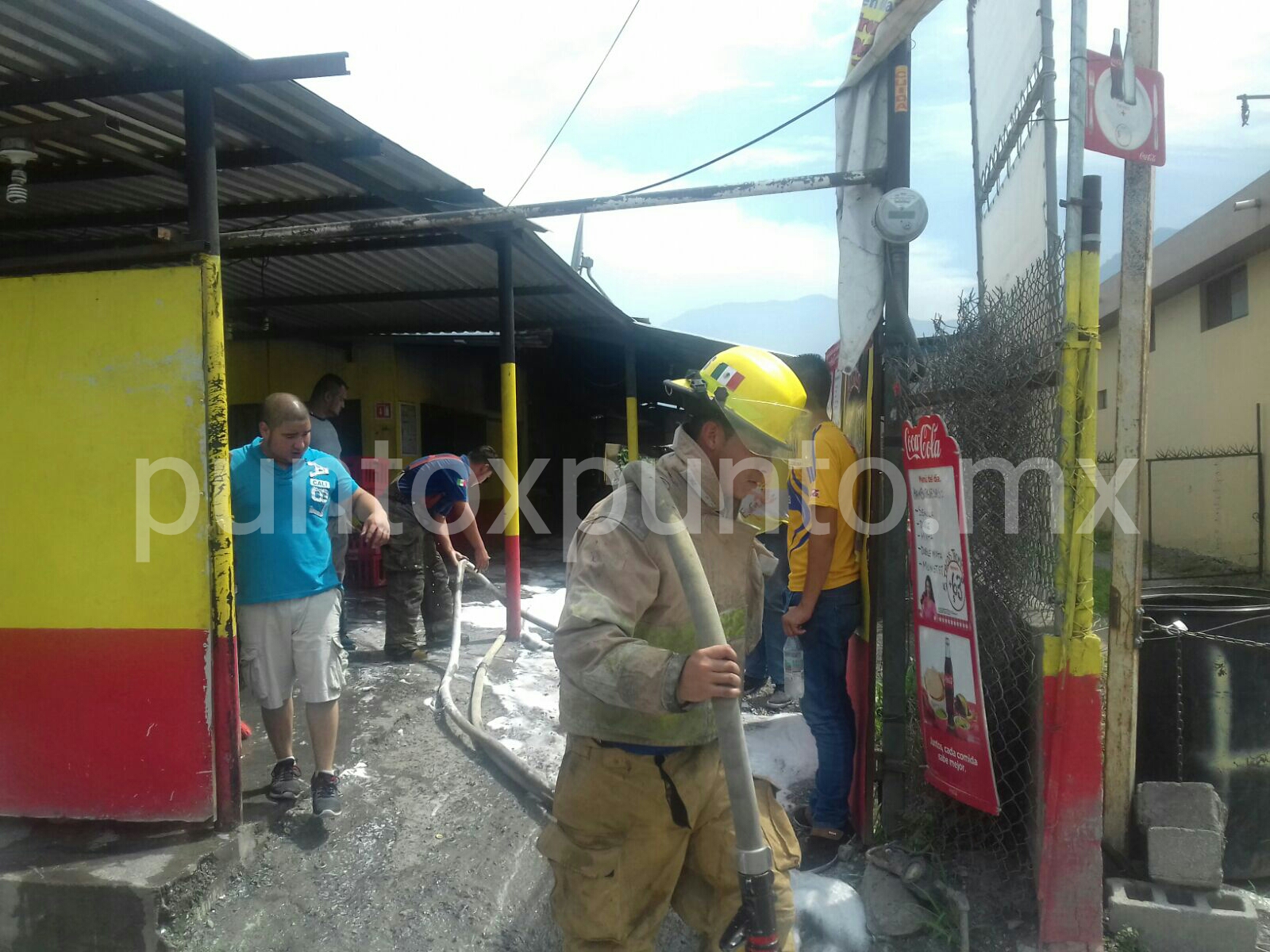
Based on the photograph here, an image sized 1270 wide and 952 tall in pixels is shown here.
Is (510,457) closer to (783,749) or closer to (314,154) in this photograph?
(314,154)

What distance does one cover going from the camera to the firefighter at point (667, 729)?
2064 millimetres

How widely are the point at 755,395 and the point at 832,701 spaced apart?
190 cm

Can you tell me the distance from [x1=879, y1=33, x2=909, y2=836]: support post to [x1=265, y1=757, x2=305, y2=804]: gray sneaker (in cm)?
244

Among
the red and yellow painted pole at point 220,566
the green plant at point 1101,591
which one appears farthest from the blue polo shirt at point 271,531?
the green plant at point 1101,591

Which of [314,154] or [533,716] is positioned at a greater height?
[314,154]

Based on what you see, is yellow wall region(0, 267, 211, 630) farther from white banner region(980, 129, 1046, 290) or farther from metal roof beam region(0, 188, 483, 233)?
white banner region(980, 129, 1046, 290)

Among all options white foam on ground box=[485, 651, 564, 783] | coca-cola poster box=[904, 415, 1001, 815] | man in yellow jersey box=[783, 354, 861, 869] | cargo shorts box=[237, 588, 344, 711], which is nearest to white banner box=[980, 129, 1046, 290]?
coca-cola poster box=[904, 415, 1001, 815]

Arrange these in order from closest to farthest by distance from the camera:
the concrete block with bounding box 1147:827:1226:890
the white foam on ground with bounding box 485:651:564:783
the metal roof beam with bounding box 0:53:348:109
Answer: the concrete block with bounding box 1147:827:1226:890, the metal roof beam with bounding box 0:53:348:109, the white foam on ground with bounding box 485:651:564:783

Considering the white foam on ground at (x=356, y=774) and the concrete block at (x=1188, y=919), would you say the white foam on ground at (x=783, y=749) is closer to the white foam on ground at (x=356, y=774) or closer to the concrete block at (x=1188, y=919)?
the concrete block at (x=1188, y=919)

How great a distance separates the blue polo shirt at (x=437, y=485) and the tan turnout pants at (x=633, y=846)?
13.6 ft

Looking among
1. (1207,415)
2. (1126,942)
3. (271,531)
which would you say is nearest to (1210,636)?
(1126,942)

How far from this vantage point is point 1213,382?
13508 millimetres

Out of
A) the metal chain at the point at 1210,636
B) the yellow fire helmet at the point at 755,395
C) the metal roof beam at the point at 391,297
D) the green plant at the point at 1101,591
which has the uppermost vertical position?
the metal roof beam at the point at 391,297

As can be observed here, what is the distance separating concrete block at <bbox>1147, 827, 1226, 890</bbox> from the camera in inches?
117
